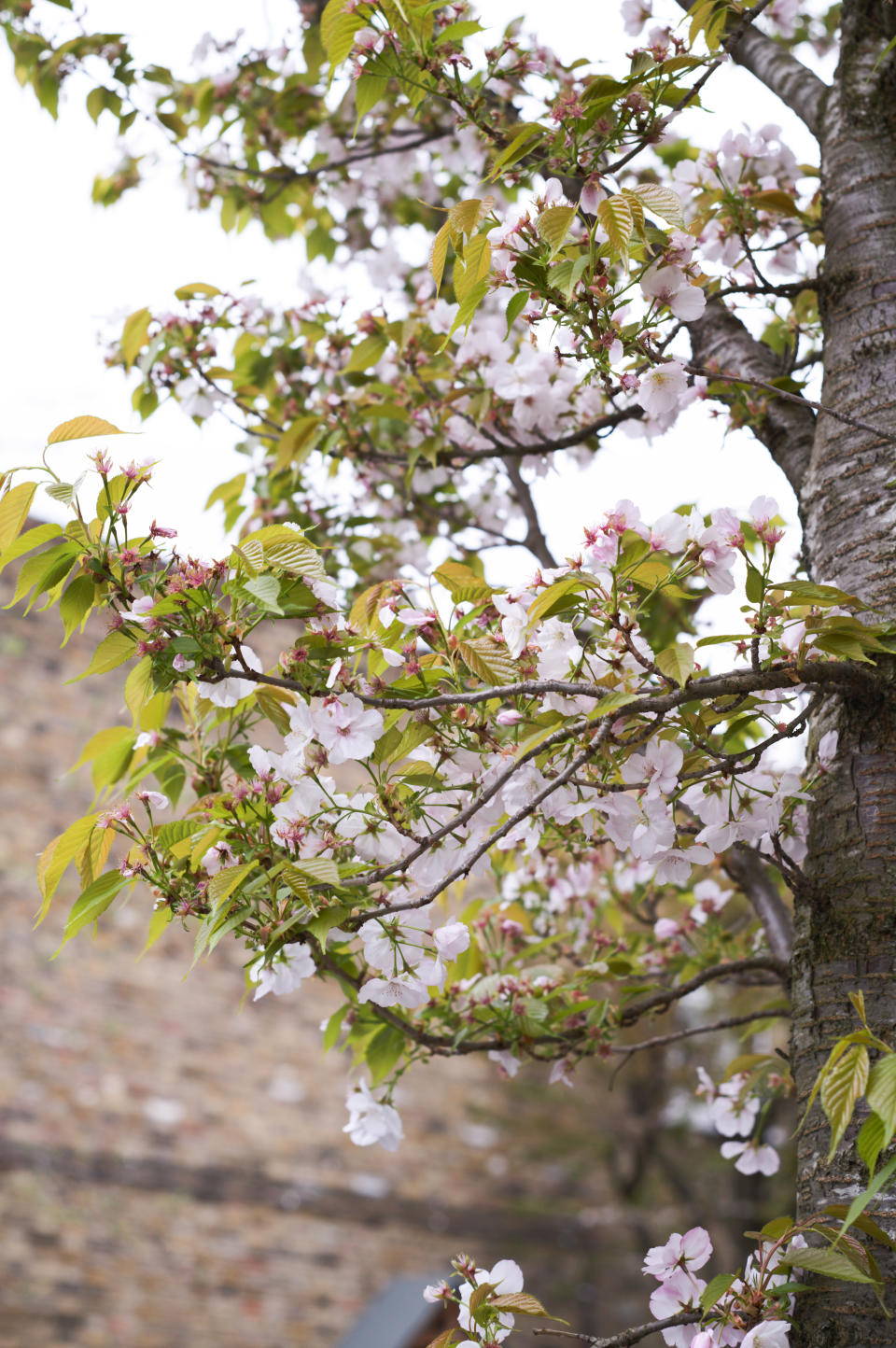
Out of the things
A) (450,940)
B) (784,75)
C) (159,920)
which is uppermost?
(784,75)

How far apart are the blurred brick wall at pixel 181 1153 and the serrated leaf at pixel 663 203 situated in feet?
13.1

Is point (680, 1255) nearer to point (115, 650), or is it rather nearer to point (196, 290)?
point (115, 650)

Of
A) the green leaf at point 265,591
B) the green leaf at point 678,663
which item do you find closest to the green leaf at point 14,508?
the green leaf at point 265,591

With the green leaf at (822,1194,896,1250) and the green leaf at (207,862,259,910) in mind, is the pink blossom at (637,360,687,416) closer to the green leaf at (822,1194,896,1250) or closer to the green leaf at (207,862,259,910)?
the green leaf at (207,862,259,910)

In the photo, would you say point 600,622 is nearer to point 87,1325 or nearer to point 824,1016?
point 824,1016

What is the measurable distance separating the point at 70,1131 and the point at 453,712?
3.88 m

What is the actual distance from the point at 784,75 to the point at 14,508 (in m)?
1.27

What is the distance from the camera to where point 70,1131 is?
13.6 ft

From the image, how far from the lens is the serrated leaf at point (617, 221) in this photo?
0.82m

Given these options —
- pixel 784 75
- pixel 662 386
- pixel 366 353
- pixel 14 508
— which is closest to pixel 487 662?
pixel 662 386

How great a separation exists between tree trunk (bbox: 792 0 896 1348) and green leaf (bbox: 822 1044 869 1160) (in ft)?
0.88

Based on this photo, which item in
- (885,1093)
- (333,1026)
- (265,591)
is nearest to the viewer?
(885,1093)

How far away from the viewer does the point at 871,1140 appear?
72 centimetres

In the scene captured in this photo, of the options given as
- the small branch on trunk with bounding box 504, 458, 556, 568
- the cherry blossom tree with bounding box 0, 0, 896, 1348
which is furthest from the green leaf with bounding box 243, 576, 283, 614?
the small branch on trunk with bounding box 504, 458, 556, 568
